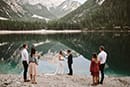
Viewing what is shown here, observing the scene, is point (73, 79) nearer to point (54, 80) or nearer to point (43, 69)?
point (54, 80)

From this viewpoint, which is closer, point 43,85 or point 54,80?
point 43,85

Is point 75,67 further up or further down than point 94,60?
further down

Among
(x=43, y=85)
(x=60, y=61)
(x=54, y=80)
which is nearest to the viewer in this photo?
(x=43, y=85)

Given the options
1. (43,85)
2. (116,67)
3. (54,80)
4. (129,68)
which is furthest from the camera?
(116,67)

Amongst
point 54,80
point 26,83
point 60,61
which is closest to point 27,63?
point 26,83

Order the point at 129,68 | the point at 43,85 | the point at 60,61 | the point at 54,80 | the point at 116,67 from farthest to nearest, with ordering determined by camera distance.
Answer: the point at 116,67, the point at 129,68, the point at 60,61, the point at 54,80, the point at 43,85

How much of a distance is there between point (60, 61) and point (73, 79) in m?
4.17

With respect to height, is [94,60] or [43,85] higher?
[94,60]

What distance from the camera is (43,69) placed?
180ft

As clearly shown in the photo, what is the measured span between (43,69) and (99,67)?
26.8 m

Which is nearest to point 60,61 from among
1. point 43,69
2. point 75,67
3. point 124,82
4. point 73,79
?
point 73,79

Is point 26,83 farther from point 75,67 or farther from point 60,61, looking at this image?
point 75,67

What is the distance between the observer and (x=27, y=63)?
28344 millimetres

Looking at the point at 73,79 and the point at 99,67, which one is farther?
the point at 73,79
